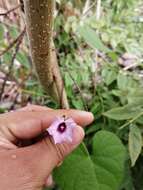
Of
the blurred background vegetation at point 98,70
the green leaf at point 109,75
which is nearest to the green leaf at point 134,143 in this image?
the blurred background vegetation at point 98,70

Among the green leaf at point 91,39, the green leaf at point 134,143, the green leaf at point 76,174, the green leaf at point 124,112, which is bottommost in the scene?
the green leaf at point 76,174

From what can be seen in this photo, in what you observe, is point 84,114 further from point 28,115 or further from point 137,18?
point 137,18

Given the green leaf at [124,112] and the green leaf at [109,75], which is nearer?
the green leaf at [124,112]

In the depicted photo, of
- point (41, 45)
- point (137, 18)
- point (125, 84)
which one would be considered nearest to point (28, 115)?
point (41, 45)

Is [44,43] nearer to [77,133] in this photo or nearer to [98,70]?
[77,133]

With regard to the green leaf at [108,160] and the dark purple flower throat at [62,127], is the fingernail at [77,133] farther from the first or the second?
the green leaf at [108,160]

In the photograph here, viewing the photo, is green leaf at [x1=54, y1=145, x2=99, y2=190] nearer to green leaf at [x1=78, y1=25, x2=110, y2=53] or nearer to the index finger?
the index finger
